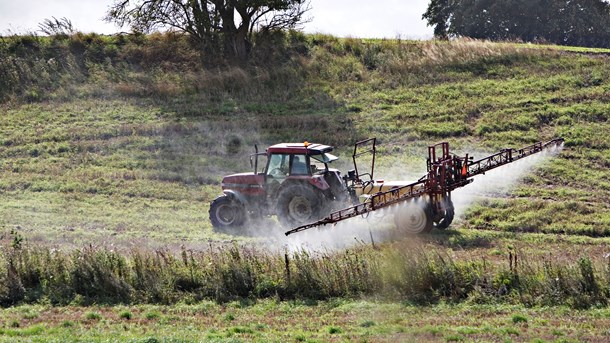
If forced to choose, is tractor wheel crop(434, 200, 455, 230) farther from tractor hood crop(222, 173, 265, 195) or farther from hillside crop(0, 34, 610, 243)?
tractor hood crop(222, 173, 265, 195)

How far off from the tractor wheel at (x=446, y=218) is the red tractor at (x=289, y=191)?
Answer: 245cm

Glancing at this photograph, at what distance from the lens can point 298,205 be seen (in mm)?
22828

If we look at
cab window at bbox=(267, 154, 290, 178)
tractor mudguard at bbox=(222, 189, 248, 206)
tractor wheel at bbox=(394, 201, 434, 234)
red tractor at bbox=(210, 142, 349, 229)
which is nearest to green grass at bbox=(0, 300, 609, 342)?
tractor wheel at bbox=(394, 201, 434, 234)

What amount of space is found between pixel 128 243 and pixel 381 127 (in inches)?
608

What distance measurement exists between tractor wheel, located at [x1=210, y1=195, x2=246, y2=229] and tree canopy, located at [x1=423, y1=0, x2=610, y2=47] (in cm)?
3499

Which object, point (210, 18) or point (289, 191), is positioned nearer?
point (289, 191)

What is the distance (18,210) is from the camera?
2650cm

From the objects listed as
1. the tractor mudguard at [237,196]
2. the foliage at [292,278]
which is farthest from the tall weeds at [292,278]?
the tractor mudguard at [237,196]

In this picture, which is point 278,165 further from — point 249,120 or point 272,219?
point 249,120

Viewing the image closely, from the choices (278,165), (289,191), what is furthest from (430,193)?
(278,165)

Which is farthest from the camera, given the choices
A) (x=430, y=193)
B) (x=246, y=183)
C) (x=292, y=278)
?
(x=246, y=183)

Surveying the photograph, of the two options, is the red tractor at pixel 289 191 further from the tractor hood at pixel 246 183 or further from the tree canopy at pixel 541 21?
the tree canopy at pixel 541 21

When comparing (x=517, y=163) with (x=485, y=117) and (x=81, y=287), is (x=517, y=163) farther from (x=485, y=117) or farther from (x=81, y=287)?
(x=81, y=287)

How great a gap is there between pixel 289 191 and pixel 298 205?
416mm
